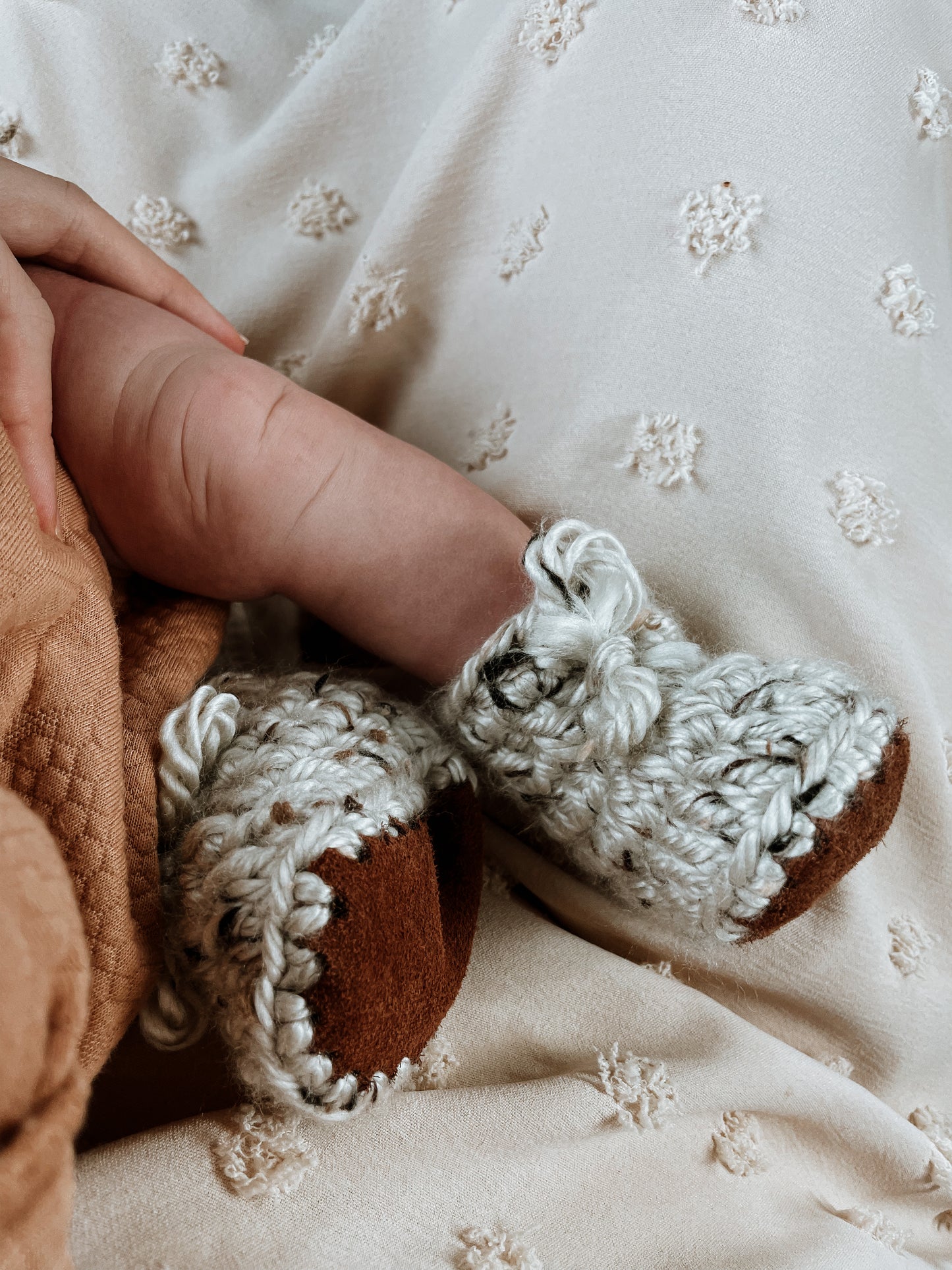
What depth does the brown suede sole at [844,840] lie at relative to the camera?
1.64 ft

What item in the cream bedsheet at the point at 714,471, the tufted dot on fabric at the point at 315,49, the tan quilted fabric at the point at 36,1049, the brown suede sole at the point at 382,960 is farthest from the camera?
the tufted dot on fabric at the point at 315,49

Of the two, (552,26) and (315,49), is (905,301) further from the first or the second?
(315,49)

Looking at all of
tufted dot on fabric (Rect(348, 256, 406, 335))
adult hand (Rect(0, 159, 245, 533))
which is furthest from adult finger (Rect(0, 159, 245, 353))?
tufted dot on fabric (Rect(348, 256, 406, 335))

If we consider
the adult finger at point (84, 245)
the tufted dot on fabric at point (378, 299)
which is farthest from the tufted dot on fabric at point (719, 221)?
the adult finger at point (84, 245)

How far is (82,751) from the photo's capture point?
0.50 metres

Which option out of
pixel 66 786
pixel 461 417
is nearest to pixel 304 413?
pixel 461 417

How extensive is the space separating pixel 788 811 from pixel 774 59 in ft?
1.75

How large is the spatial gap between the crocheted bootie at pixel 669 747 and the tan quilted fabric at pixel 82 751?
0.20m

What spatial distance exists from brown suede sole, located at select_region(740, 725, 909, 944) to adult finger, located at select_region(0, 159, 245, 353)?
0.55 m

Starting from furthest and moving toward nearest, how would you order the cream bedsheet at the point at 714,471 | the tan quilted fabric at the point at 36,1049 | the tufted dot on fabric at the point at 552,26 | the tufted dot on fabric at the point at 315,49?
1. the tufted dot on fabric at the point at 315,49
2. the tufted dot on fabric at the point at 552,26
3. the cream bedsheet at the point at 714,471
4. the tan quilted fabric at the point at 36,1049

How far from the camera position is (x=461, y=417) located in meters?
0.76

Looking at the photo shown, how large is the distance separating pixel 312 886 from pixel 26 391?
337mm

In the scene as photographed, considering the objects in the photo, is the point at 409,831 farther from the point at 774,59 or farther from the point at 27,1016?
the point at 774,59

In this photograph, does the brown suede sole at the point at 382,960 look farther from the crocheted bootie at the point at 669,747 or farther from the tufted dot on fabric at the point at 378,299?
the tufted dot on fabric at the point at 378,299
